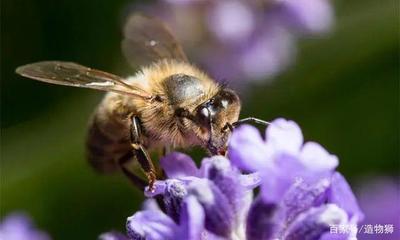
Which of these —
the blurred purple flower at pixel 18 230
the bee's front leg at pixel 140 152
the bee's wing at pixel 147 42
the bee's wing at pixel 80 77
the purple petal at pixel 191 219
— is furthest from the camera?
the blurred purple flower at pixel 18 230

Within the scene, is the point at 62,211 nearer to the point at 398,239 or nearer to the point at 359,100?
the point at 359,100

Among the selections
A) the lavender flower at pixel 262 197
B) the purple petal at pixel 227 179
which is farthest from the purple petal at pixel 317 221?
the purple petal at pixel 227 179

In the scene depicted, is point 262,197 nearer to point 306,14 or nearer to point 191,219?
point 191,219

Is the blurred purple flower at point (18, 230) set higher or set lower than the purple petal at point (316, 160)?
lower

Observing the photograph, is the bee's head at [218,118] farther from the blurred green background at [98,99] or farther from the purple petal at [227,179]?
the blurred green background at [98,99]

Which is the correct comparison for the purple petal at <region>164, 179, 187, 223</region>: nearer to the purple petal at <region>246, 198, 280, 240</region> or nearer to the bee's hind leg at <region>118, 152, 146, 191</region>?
the purple petal at <region>246, 198, 280, 240</region>

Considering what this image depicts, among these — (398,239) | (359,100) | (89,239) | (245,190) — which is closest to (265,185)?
(245,190)
